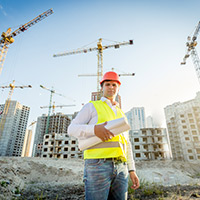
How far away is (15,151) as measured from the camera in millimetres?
76500

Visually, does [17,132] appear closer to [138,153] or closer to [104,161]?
[138,153]

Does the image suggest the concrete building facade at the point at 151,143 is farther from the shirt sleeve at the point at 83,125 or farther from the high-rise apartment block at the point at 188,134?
the shirt sleeve at the point at 83,125

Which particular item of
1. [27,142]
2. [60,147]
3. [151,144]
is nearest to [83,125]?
[151,144]

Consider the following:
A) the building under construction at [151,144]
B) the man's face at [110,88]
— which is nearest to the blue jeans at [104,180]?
the man's face at [110,88]

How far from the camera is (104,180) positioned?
119 cm

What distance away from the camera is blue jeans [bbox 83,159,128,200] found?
1173 millimetres

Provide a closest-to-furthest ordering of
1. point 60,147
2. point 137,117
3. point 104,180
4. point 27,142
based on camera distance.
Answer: point 104,180 < point 60,147 < point 137,117 < point 27,142

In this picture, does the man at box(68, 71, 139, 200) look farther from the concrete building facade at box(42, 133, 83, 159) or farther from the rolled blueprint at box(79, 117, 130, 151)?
the concrete building facade at box(42, 133, 83, 159)

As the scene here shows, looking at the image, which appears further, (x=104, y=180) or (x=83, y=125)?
(x=83, y=125)

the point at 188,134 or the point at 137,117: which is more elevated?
the point at 137,117

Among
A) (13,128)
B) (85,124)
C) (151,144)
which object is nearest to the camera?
(85,124)

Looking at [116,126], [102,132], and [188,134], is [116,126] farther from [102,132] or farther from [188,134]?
[188,134]

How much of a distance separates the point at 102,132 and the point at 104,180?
1.33 feet

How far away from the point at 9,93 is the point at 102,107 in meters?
68.9
